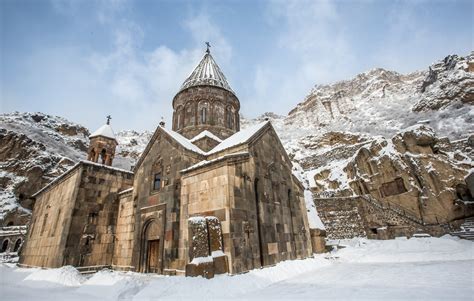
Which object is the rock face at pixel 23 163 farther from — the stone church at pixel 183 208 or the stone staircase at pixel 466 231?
the stone staircase at pixel 466 231

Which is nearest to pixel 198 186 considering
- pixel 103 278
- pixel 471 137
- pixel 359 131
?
pixel 103 278

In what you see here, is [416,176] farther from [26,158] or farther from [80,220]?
[26,158]

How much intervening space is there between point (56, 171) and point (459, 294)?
1809 inches

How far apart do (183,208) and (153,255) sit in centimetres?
274

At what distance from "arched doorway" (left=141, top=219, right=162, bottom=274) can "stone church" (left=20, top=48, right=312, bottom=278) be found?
4 centimetres

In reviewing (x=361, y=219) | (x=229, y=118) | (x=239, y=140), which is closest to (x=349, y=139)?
(x=361, y=219)

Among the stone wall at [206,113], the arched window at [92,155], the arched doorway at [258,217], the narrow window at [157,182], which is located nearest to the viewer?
the arched doorway at [258,217]

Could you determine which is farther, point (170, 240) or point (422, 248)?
point (422, 248)

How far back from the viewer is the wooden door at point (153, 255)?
8672 mm

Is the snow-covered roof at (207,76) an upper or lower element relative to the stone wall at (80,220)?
upper

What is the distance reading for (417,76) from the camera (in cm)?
7075

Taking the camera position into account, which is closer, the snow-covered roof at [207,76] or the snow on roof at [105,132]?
the snow on roof at [105,132]

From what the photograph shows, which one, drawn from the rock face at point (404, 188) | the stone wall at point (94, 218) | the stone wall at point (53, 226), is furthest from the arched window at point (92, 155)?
the rock face at point (404, 188)

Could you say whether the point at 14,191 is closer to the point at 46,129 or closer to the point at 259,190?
the point at 46,129
